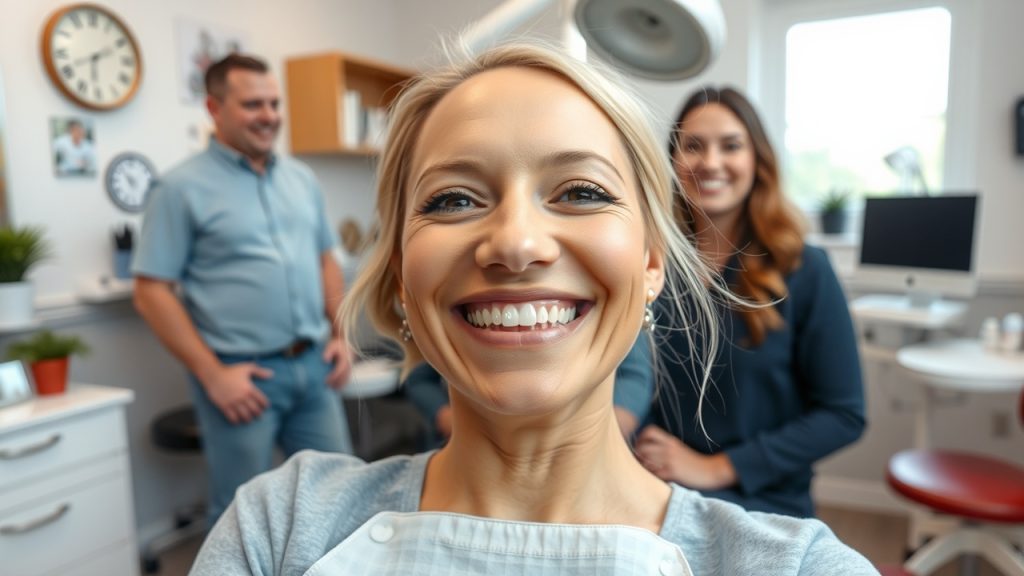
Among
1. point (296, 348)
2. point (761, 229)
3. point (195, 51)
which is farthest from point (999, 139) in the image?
point (195, 51)

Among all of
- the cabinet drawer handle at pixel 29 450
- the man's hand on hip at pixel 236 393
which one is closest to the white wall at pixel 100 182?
the cabinet drawer handle at pixel 29 450

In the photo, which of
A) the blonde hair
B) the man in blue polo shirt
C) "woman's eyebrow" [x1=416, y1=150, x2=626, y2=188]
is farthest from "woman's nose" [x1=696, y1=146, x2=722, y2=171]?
the man in blue polo shirt

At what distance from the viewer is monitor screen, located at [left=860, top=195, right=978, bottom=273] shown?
2.62 meters

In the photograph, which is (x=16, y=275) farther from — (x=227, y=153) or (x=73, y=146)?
(x=227, y=153)

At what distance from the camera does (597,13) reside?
93 cm

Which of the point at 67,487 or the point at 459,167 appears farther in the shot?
the point at 67,487

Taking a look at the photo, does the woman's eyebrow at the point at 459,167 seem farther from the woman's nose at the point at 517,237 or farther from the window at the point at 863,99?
the window at the point at 863,99

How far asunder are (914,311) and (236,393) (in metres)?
2.39

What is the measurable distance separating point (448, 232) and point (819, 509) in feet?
10.4

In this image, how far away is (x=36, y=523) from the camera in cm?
195

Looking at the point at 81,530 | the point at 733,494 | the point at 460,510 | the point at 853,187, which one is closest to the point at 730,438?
the point at 733,494

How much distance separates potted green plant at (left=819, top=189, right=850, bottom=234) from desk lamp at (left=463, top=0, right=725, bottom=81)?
8.98 ft

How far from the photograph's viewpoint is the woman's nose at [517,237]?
0.69m

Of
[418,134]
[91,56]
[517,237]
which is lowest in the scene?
[517,237]
